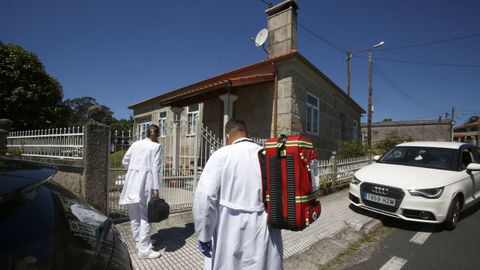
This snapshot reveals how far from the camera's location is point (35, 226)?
1262 millimetres

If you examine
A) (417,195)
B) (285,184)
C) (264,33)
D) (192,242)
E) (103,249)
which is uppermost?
(264,33)

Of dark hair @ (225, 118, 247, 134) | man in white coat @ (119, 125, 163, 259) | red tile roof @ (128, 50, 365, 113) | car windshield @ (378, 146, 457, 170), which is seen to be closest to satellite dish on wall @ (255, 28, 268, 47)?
red tile roof @ (128, 50, 365, 113)

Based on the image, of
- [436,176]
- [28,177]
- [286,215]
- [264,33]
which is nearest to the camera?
[28,177]

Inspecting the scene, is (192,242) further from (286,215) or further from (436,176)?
(436,176)

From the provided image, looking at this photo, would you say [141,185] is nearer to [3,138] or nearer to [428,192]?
[428,192]

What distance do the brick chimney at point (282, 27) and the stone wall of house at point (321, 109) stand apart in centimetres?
126

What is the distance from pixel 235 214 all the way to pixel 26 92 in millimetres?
20236

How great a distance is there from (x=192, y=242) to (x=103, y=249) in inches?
107

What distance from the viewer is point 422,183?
4.85 m

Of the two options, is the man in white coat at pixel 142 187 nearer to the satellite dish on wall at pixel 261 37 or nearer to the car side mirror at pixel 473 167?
the car side mirror at pixel 473 167

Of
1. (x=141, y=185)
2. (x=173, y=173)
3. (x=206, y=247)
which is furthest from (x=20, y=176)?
(x=173, y=173)

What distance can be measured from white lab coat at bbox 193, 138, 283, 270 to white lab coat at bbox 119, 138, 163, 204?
180 centimetres

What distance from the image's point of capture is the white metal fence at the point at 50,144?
16.2 ft

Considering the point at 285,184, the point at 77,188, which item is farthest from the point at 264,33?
the point at 285,184
